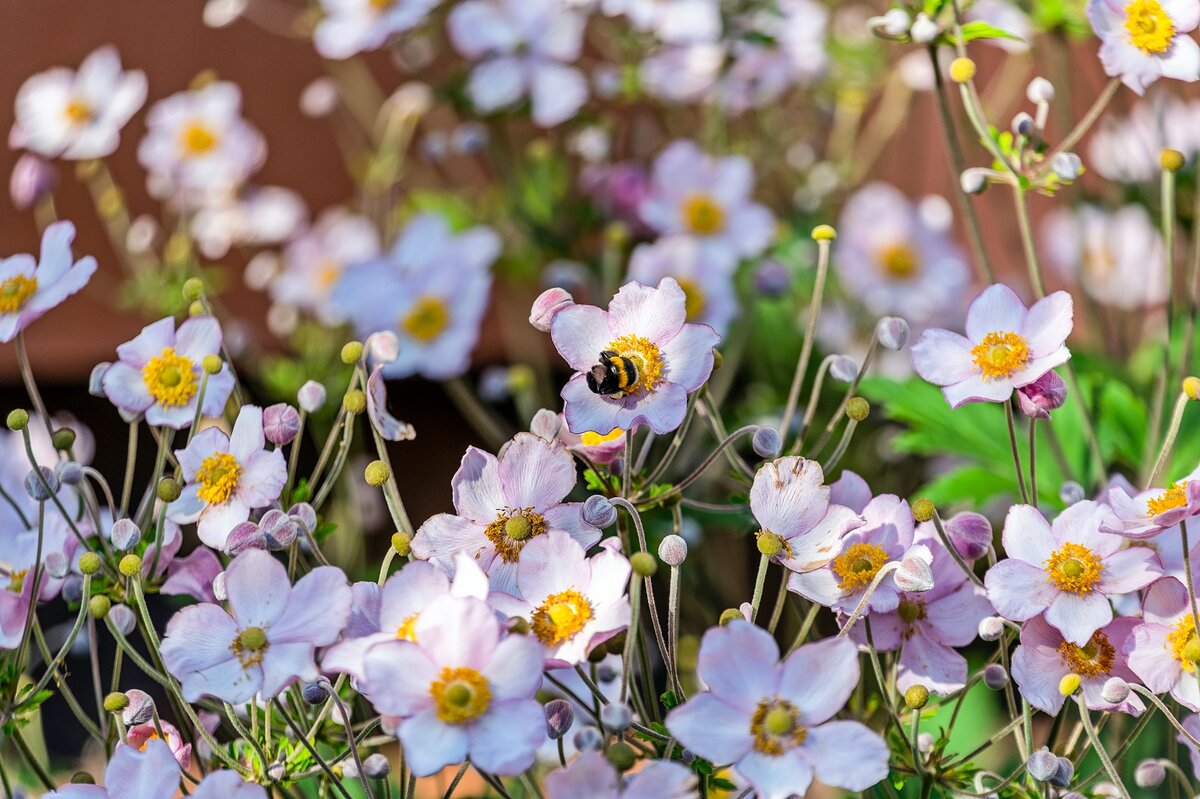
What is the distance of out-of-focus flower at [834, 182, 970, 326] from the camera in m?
1.68

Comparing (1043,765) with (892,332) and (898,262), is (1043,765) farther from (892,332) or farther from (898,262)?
(898,262)

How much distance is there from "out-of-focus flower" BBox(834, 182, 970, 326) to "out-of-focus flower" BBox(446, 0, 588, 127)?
50 cm

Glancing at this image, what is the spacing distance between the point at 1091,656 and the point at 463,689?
1.04ft

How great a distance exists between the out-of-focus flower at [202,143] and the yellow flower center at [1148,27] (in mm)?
1032

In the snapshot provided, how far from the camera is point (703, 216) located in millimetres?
1409

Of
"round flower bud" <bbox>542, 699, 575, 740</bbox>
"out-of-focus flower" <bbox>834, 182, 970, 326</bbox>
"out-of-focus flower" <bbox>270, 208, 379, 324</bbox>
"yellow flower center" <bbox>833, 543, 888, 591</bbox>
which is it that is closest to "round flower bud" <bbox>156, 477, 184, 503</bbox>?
"round flower bud" <bbox>542, 699, 575, 740</bbox>

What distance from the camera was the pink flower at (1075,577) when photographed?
0.58 metres

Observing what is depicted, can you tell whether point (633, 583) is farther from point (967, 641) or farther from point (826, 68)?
point (826, 68)

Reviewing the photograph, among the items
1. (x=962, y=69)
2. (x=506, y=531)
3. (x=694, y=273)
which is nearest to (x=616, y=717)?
(x=506, y=531)

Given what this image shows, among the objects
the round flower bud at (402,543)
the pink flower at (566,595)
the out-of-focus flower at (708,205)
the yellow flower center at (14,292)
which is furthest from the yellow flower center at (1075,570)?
the out-of-focus flower at (708,205)

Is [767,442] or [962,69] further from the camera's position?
[962,69]

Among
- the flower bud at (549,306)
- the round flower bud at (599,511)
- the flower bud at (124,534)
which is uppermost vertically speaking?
the flower bud at (549,306)

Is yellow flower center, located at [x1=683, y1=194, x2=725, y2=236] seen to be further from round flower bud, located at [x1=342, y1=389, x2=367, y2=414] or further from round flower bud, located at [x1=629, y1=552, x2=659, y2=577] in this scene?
round flower bud, located at [x1=629, y1=552, x2=659, y2=577]

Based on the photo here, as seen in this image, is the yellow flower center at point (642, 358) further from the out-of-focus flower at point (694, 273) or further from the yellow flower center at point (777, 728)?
the out-of-focus flower at point (694, 273)
